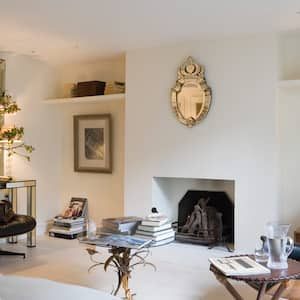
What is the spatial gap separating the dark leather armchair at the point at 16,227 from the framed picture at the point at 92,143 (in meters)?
1.58

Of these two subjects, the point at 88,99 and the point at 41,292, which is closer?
the point at 41,292

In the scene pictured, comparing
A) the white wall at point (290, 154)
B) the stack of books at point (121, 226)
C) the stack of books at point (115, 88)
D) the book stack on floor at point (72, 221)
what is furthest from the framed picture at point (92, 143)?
the stack of books at point (121, 226)

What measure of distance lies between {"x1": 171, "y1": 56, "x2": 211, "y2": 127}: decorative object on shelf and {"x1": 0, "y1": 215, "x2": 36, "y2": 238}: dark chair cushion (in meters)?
2.02

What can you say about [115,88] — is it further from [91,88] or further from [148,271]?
[148,271]

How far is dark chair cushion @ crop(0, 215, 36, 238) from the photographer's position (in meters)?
4.59

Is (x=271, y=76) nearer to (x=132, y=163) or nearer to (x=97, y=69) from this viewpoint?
(x=132, y=163)

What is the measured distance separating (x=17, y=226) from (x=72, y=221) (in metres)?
1.55

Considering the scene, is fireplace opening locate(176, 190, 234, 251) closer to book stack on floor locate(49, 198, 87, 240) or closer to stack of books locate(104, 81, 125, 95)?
book stack on floor locate(49, 198, 87, 240)

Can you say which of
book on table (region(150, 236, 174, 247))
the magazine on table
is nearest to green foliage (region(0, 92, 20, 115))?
the magazine on table

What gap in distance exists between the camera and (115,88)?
6043 millimetres

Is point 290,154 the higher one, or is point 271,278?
point 290,154

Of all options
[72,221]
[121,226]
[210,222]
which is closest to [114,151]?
[72,221]

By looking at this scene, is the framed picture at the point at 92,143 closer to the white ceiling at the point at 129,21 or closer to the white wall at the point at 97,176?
the white wall at the point at 97,176

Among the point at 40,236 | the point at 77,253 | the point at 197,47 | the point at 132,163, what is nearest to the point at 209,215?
the point at 132,163
